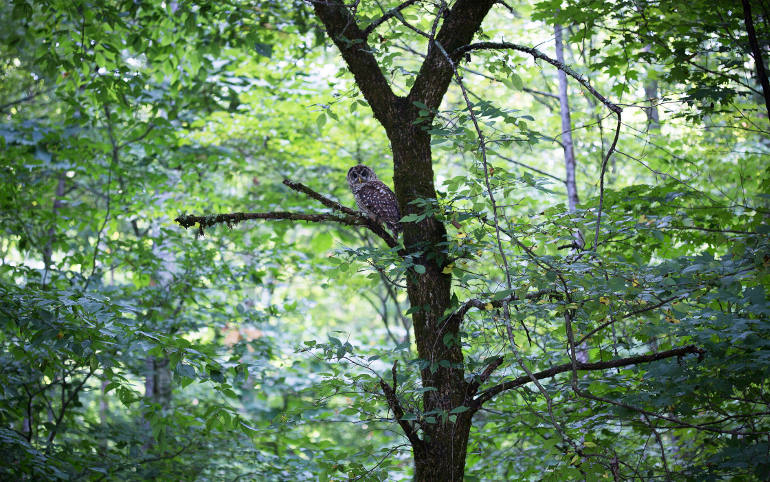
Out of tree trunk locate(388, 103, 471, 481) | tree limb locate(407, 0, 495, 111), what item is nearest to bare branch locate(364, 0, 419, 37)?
tree limb locate(407, 0, 495, 111)

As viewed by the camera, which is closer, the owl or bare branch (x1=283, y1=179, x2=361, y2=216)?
bare branch (x1=283, y1=179, x2=361, y2=216)

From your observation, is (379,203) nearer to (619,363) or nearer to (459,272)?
(459,272)

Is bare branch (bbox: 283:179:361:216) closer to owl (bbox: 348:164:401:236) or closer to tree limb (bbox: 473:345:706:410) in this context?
owl (bbox: 348:164:401:236)

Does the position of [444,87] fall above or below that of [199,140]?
below

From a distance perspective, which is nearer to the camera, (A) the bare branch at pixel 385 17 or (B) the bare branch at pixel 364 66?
(A) the bare branch at pixel 385 17

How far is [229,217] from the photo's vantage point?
106 inches

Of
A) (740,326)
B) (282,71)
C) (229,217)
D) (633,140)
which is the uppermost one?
(282,71)

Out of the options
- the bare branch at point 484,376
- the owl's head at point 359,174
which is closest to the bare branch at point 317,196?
the bare branch at point 484,376

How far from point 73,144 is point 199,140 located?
1604mm

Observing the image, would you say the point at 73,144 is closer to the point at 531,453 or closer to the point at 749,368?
the point at 531,453

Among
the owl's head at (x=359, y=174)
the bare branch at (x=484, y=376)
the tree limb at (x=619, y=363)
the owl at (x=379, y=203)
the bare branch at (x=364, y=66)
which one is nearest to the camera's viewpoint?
the tree limb at (x=619, y=363)

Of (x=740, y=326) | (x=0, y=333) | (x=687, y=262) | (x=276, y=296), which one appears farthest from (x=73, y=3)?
(x=276, y=296)

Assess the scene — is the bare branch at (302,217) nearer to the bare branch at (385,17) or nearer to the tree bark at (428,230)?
the tree bark at (428,230)

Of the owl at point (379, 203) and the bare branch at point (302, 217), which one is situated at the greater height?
the owl at point (379, 203)
